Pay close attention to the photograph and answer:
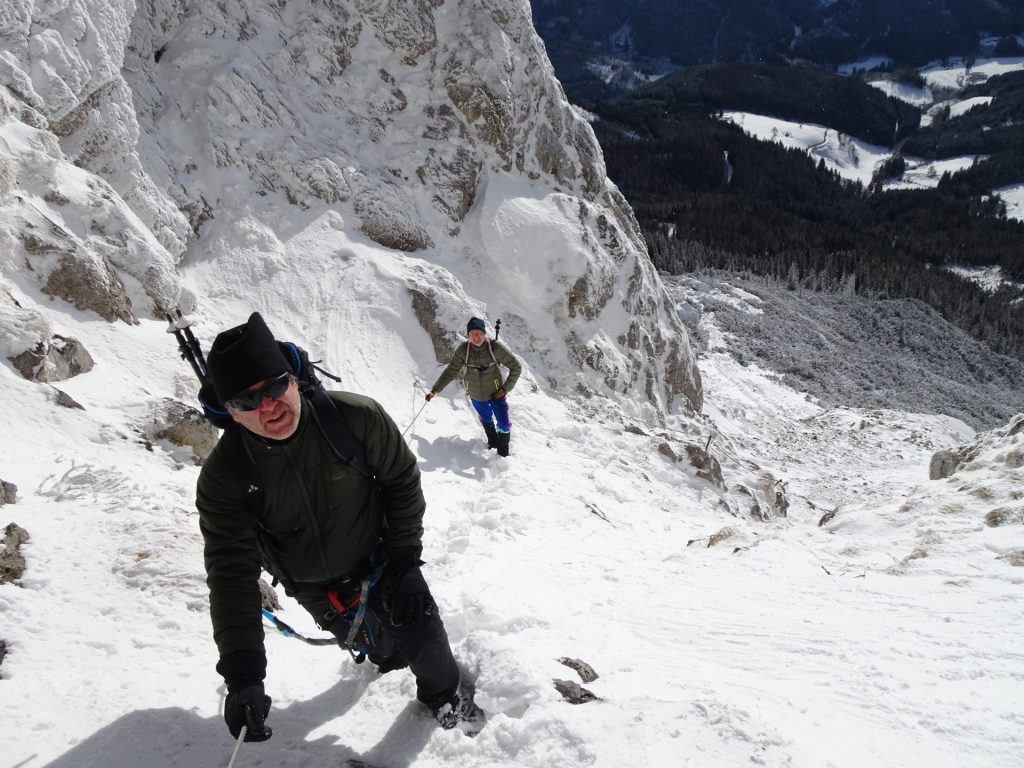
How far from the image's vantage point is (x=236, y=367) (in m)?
2.62

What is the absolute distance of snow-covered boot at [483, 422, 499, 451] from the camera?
9922mm

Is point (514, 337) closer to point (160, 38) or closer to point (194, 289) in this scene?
point (194, 289)

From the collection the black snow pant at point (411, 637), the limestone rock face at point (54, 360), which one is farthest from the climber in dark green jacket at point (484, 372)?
the black snow pant at point (411, 637)

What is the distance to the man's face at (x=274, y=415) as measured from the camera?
2711 mm

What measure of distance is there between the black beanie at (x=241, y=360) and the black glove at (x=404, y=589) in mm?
1219

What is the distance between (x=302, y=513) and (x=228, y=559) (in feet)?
1.27

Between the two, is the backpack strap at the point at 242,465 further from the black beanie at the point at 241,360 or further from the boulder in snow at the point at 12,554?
the boulder in snow at the point at 12,554

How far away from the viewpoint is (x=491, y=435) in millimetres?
9945

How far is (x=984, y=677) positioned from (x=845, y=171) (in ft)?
570

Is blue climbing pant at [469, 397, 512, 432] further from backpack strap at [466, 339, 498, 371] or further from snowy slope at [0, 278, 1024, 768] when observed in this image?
snowy slope at [0, 278, 1024, 768]

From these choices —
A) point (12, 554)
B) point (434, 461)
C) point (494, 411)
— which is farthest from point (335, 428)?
point (494, 411)

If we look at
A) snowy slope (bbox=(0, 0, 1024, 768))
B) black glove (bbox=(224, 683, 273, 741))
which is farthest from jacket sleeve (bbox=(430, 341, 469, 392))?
black glove (bbox=(224, 683, 273, 741))

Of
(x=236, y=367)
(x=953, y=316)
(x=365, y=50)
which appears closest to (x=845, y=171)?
(x=953, y=316)

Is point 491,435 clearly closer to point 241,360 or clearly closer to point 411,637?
point 411,637
